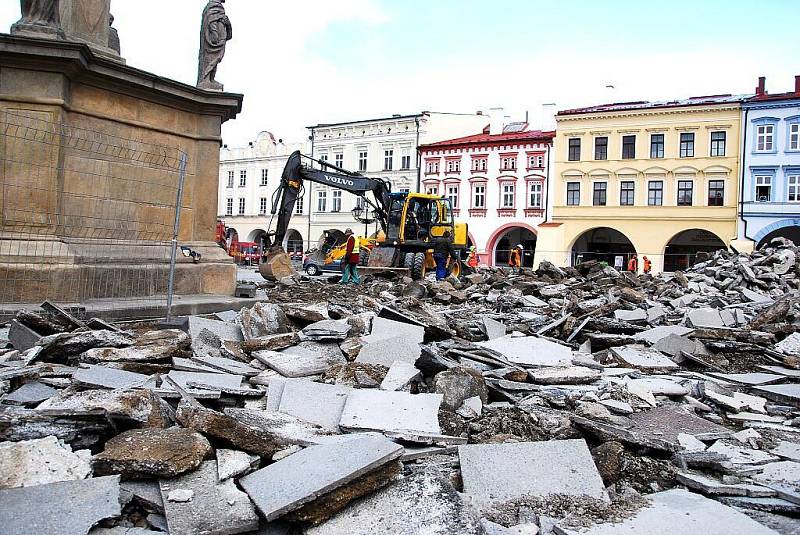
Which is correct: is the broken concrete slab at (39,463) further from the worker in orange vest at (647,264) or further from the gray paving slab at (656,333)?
the worker in orange vest at (647,264)

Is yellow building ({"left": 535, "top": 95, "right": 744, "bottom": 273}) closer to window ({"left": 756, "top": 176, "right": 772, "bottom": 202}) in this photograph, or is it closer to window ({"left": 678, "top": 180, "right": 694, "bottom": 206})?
window ({"left": 678, "top": 180, "right": 694, "bottom": 206})

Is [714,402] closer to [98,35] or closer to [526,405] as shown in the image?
[526,405]

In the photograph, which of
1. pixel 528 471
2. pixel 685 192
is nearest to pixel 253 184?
A: pixel 685 192

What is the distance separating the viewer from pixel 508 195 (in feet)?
145

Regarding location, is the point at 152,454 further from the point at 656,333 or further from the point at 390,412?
the point at 656,333

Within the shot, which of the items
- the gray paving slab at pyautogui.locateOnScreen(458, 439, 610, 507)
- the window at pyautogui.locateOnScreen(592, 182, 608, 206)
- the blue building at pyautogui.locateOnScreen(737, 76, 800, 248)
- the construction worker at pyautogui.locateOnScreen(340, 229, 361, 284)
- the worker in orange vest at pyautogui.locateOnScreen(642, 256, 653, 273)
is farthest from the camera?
the window at pyautogui.locateOnScreen(592, 182, 608, 206)

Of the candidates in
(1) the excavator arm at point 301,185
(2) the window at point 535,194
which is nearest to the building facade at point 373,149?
(2) the window at point 535,194

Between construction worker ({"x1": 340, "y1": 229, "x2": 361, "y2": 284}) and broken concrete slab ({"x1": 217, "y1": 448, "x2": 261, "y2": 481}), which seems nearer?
broken concrete slab ({"x1": 217, "y1": 448, "x2": 261, "y2": 481})

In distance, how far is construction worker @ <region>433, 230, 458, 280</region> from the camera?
21516 millimetres

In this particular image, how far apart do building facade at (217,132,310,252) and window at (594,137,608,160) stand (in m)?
23.0

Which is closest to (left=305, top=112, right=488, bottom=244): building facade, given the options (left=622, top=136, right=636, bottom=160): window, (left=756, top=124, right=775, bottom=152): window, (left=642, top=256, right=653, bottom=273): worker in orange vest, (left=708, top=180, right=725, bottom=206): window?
(left=622, top=136, right=636, bottom=160): window

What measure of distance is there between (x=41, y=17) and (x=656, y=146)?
3811cm

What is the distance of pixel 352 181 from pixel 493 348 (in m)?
14.9

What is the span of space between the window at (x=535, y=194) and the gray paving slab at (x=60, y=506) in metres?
41.9
